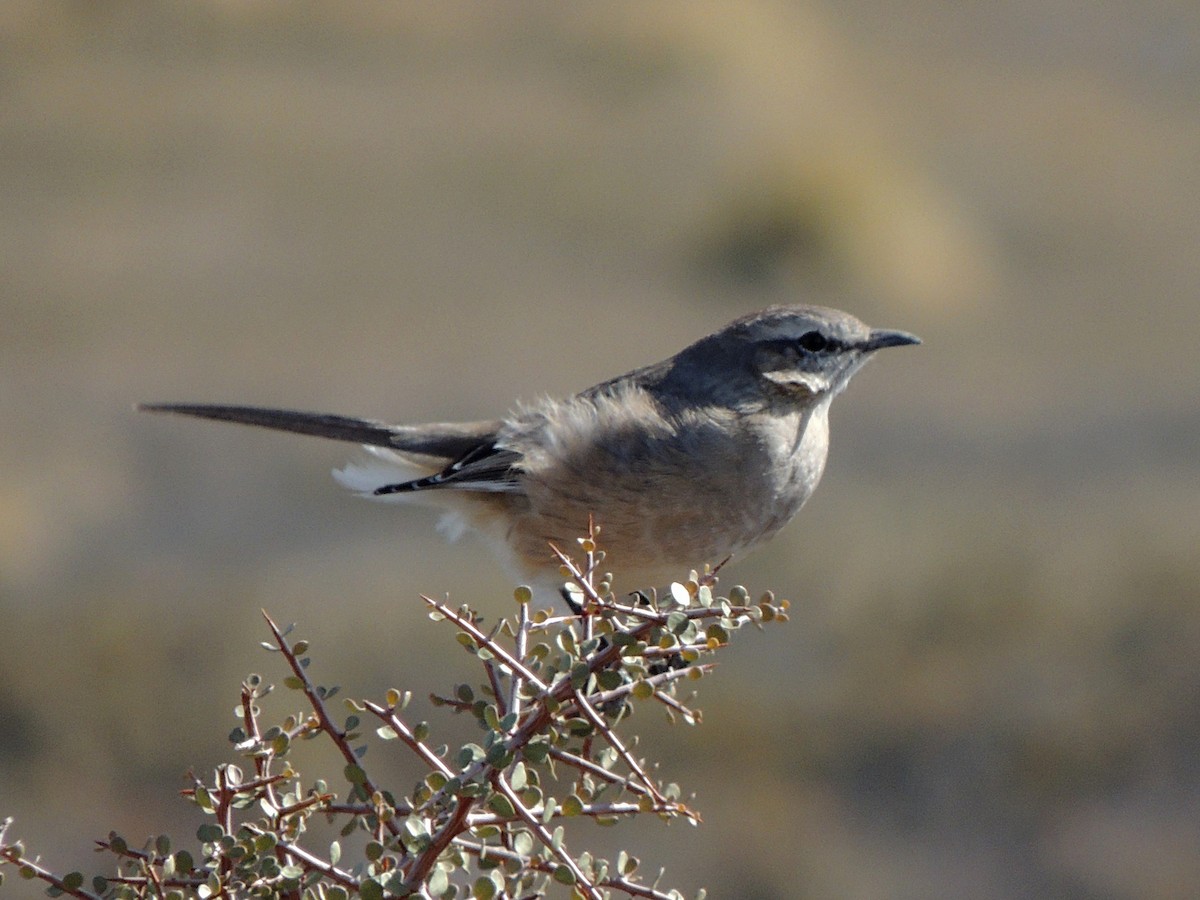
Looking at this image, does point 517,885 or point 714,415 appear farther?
point 714,415

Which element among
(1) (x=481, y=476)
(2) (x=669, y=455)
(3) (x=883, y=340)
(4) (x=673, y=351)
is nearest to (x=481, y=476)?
(1) (x=481, y=476)

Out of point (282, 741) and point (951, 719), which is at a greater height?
point (951, 719)

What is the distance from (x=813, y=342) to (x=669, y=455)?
0.49 metres

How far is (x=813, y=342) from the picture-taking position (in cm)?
371

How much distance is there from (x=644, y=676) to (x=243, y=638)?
7.93 metres

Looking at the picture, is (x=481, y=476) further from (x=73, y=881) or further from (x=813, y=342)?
(x=73, y=881)

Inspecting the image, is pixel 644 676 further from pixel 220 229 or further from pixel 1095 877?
pixel 220 229

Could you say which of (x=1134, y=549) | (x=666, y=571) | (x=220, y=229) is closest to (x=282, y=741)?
(x=666, y=571)

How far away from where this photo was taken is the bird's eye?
145 inches

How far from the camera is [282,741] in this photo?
1836 millimetres

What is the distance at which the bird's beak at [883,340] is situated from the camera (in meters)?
3.66

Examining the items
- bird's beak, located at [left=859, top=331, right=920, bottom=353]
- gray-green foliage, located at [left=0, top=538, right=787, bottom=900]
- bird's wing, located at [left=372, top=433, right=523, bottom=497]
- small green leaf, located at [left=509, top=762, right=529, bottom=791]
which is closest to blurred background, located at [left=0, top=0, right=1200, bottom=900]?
bird's wing, located at [left=372, top=433, right=523, bottom=497]

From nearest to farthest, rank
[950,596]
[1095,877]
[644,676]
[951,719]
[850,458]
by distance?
[644,676] < [1095,877] < [951,719] < [950,596] < [850,458]

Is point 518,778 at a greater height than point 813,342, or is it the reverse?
point 813,342
